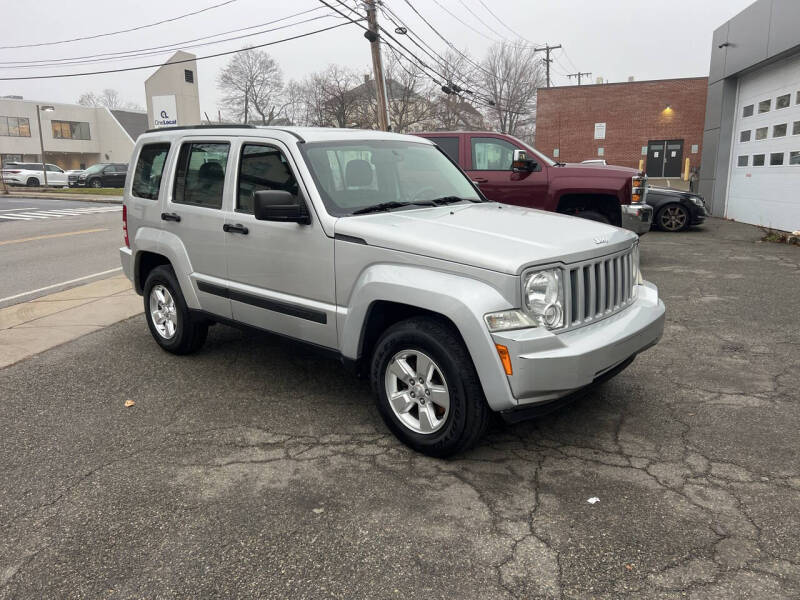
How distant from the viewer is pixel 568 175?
9.38 meters

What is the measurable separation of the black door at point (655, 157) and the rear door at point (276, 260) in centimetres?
4110

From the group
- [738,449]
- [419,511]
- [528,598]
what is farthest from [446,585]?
[738,449]

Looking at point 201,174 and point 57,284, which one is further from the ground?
point 201,174

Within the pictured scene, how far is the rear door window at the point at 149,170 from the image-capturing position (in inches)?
212

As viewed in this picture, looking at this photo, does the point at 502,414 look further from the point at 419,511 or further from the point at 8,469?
the point at 8,469

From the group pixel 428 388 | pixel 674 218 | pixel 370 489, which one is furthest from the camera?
pixel 674 218

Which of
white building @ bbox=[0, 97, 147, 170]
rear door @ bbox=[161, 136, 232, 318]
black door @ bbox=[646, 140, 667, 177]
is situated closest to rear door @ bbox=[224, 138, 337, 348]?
rear door @ bbox=[161, 136, 232, 318]

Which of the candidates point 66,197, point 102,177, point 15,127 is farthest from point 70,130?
point 66,197

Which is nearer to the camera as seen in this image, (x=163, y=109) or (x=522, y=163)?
(x=522, y=163)

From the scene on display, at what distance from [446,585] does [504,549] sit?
14.2 inches

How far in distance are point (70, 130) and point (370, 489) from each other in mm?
72379

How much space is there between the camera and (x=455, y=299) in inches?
127

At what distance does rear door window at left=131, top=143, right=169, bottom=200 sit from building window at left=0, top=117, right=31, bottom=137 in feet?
216

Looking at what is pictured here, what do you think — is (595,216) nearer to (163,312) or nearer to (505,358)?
(163,312)
